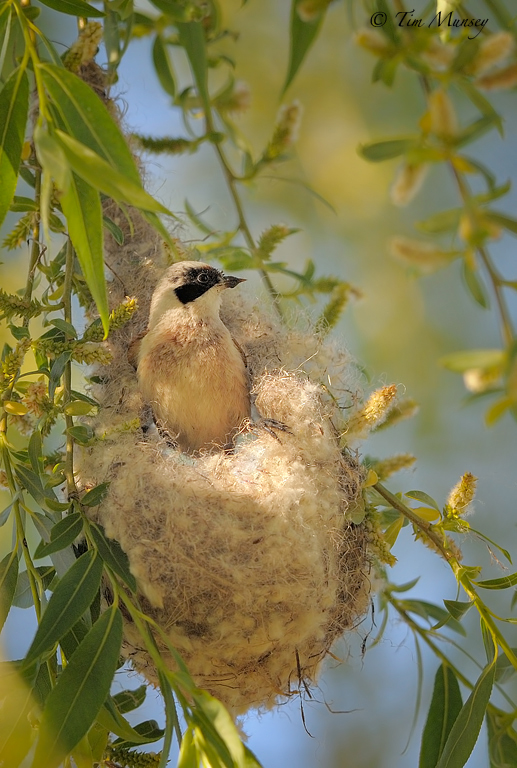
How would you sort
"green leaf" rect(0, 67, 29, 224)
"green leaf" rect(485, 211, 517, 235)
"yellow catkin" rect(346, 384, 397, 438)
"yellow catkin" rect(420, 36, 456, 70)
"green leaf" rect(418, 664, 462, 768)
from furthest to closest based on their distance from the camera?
"yellow catkin" rect(346, 384, 397, 438)
"green leaf" rect(418, 664, 462, 768)
"green leaf" rect(0, 67, 29, 224)
"yellow catkin" rect(420, 36, 456, 70)
"green leaf" rect(485, 211, 517, 235)

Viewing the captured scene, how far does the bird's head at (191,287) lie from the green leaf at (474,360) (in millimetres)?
1934

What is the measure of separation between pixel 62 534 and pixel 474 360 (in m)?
1.22

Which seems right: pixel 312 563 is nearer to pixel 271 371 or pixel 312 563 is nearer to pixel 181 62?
pixel 271 371

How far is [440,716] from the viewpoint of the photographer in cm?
212

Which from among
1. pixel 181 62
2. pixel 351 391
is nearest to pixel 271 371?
pixel 351 391

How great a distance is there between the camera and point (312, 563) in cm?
212

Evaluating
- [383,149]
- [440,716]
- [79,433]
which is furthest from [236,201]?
[440,716]

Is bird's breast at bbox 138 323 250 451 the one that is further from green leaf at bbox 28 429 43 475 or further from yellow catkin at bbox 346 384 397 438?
green leaf at bbox 28 429 43 475

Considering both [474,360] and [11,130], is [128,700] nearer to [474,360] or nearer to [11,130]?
[11,130]

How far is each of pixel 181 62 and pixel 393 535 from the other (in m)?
3.47

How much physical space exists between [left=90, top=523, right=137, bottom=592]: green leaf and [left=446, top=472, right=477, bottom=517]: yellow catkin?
80 centimetres

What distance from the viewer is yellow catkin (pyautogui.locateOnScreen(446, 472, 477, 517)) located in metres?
2.01

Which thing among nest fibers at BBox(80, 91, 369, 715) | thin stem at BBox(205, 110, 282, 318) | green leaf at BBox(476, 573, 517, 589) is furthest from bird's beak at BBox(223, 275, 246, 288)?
green leaf at BBox(476, 573, 517, 589)

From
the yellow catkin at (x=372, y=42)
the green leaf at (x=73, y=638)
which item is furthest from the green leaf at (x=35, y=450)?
the yellow catkin at (x=372, y=42)
